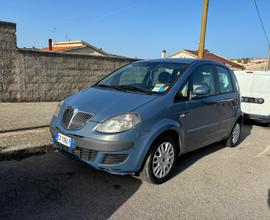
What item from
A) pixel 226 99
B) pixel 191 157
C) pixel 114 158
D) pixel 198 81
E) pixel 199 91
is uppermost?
pixel 198 81

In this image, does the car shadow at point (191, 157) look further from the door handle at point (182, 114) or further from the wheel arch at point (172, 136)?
the door handle at point (182, 114)

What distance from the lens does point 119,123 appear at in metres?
3.37

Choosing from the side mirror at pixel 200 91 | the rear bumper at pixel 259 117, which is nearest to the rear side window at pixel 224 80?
the side mirror at pixel 200 91

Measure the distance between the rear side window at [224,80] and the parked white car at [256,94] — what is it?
2957 millimetres

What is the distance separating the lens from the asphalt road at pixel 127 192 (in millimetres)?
3049

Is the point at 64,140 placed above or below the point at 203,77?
below

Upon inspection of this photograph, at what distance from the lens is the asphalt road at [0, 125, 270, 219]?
3.05 metres

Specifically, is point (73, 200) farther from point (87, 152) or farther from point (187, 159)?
point (187, 159)

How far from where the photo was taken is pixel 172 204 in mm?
3307

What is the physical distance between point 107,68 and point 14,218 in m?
8.47

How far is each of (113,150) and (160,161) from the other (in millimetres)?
823

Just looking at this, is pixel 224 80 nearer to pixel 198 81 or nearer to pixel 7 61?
pixel 198 81

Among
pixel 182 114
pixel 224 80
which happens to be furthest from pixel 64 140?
pixel 224 80

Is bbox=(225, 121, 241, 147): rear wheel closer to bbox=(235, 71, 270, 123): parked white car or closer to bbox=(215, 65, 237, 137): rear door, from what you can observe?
bbox=(215, 65, 237, 137): rear door
